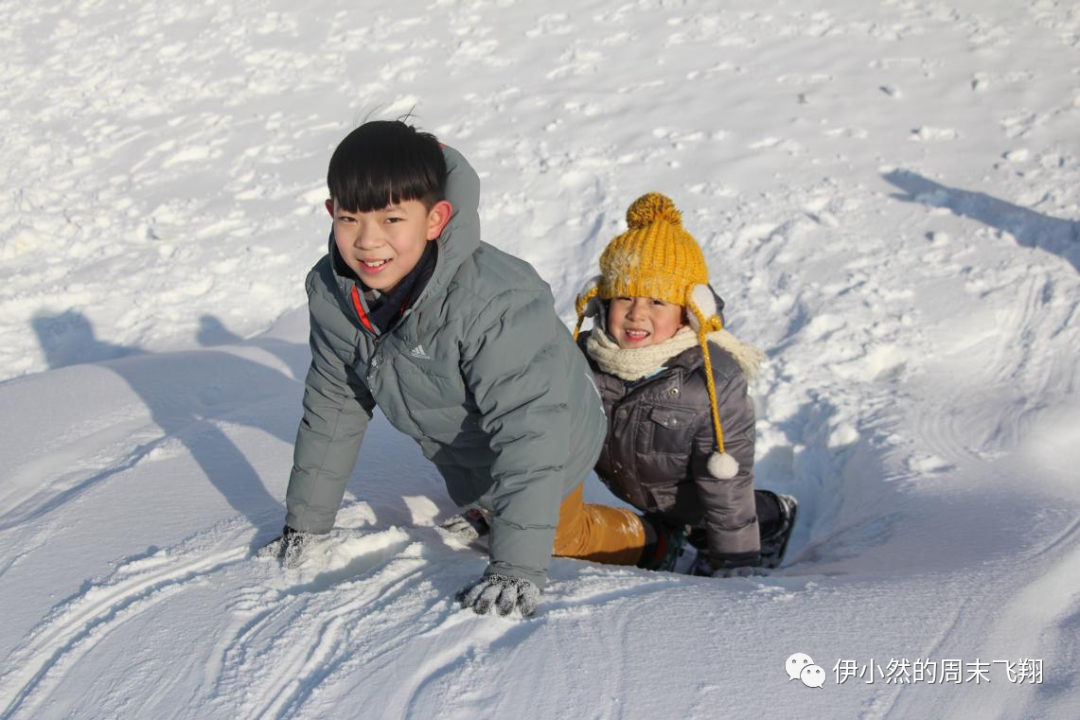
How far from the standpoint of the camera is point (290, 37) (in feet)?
26.6

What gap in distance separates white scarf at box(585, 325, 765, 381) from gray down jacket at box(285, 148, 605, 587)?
421mm

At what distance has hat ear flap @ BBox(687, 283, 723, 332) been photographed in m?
2.65

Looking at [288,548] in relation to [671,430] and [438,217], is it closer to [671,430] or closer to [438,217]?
[438,217]

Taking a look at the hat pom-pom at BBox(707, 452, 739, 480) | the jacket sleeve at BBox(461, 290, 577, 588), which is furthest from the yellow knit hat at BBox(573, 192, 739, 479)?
the jacket sleeve at BBox(461, 290, 577, 588)

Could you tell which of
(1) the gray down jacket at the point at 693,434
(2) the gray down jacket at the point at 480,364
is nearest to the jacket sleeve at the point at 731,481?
(1) the gray down jacket at the point at 693,434

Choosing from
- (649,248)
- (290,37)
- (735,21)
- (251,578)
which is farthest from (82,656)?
(290,37)

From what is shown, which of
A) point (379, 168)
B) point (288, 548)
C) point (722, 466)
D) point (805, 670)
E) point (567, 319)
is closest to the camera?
point (805, 670)

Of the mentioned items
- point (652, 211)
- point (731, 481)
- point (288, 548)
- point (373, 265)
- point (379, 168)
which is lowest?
point (731, 481)

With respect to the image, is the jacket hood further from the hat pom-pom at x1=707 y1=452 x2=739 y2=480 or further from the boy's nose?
the hat pom-pom at x1=707 y1=452 x2=739 y2=480

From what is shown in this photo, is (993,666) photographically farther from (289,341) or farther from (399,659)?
(289,341)

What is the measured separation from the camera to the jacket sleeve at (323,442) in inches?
92.6

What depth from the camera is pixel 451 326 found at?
2037mm

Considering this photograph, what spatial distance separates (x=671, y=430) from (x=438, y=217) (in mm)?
1088

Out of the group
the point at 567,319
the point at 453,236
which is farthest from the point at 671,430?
the point at 567,319
